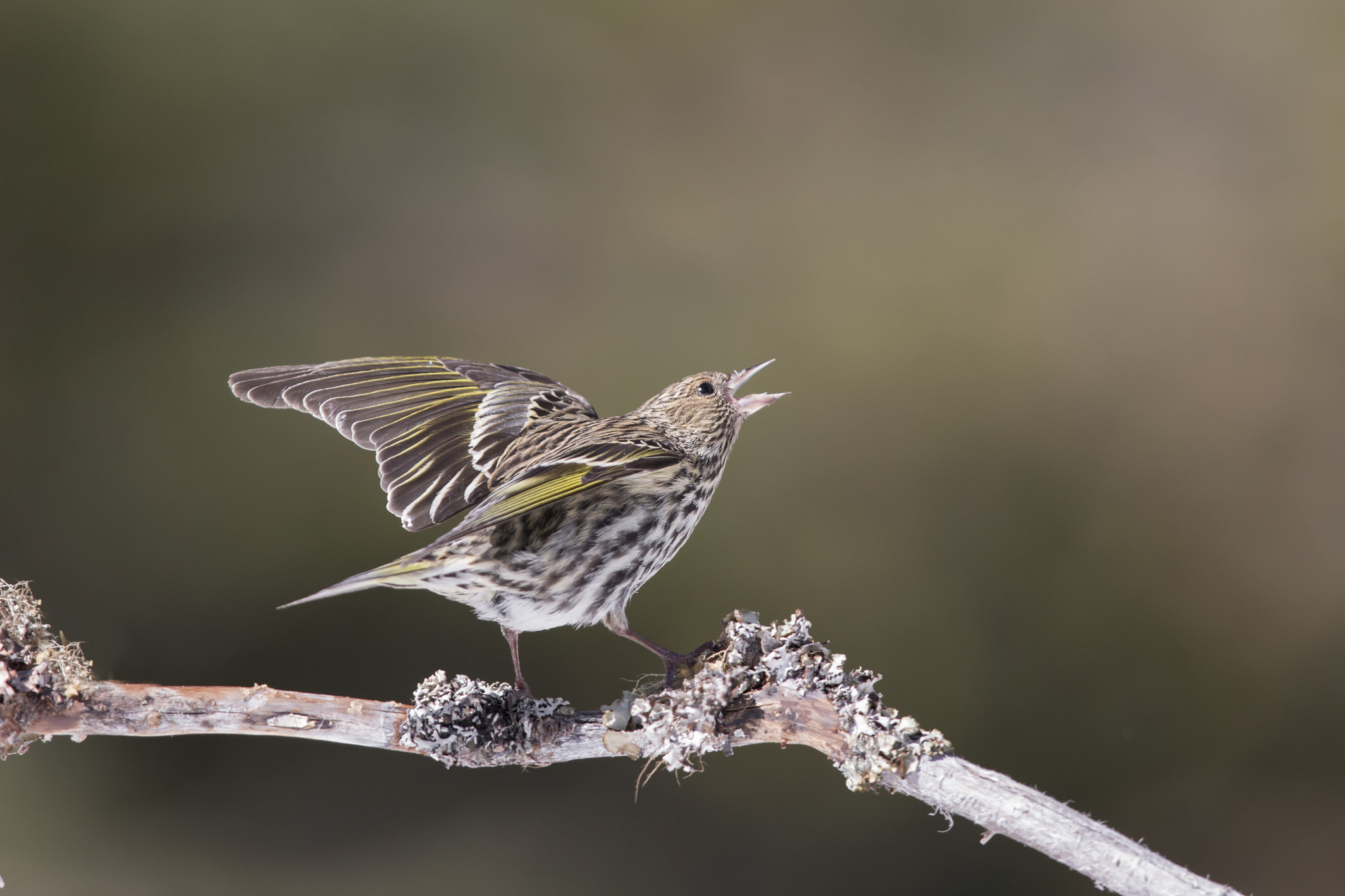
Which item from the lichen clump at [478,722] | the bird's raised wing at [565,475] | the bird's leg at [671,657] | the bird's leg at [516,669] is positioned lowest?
the lichen clump at [478,722]

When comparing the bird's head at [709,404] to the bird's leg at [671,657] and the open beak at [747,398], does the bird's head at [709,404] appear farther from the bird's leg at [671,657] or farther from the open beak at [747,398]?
the bird's leg at [671,657]

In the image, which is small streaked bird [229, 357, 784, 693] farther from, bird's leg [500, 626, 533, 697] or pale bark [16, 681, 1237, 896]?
pale bark [16, 681, 1237, 896]

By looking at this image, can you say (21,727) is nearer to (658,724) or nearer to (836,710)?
(658,724)

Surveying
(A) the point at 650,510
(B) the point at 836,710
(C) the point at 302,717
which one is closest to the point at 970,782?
(B) the point at 836,710

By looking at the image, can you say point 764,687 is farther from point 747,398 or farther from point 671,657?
point 747,398

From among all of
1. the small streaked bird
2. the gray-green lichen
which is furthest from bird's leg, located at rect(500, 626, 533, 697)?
the gray-green lichen

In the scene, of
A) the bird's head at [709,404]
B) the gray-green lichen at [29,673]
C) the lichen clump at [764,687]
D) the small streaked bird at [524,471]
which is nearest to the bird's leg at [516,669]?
the small streaked bird at [524,471]
